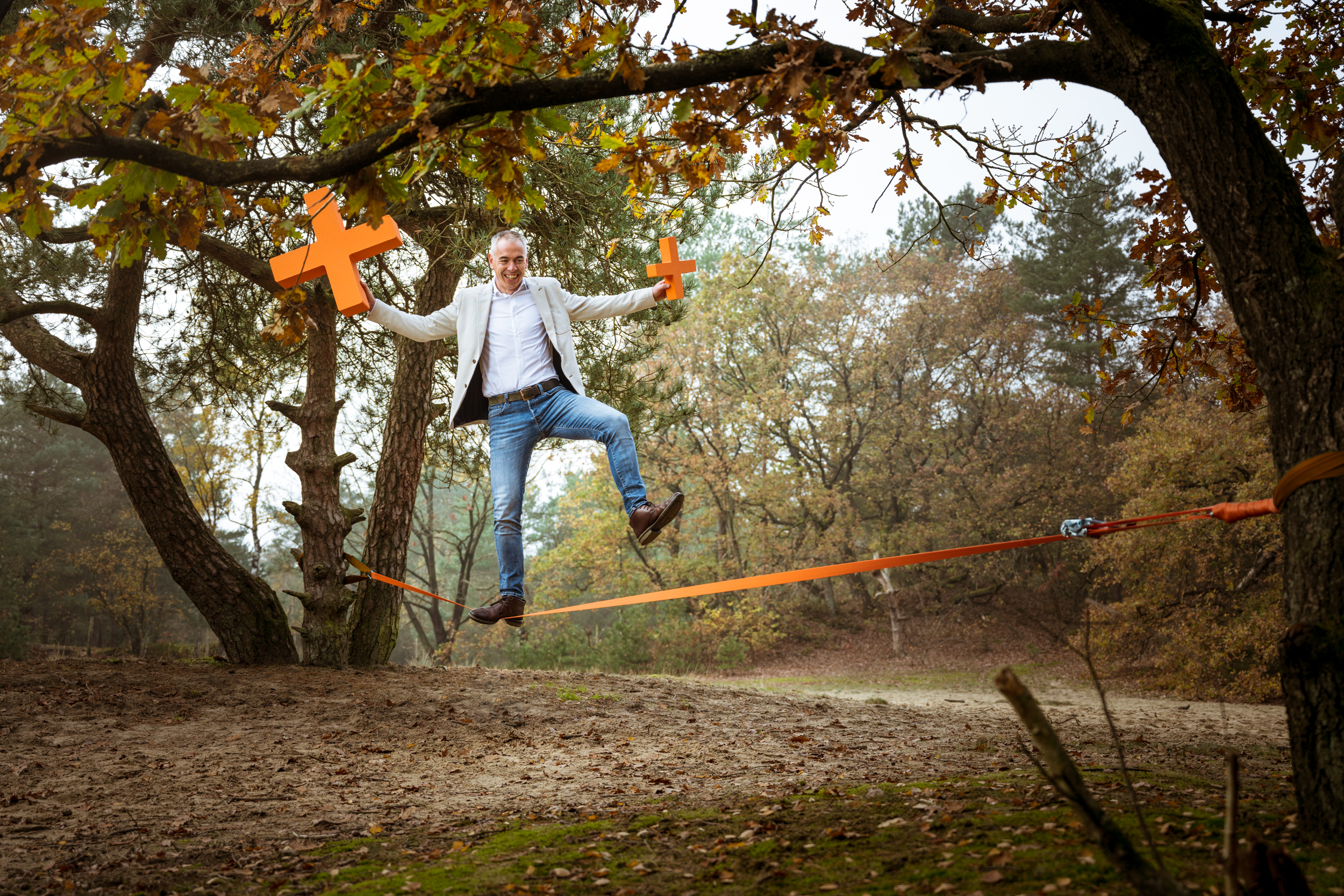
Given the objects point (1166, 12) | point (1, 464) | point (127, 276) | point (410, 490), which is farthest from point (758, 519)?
point (1, 464)

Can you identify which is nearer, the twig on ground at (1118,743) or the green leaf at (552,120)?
the twig on ground at (1118,743)

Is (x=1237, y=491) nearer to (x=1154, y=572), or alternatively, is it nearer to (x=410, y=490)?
(x=1154, y=572)

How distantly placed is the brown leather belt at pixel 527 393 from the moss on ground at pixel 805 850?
1.90 meters

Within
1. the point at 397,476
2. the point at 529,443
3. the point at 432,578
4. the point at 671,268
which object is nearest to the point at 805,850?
the point at 529,443

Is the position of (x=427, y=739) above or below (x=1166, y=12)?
below

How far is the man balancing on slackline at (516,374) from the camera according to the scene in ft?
13.2

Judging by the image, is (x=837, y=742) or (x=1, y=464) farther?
(x=1, y=464)

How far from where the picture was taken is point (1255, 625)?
10.9 metres

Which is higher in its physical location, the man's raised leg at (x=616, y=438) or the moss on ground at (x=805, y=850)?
the man's raised leg at (x=616, y=438)

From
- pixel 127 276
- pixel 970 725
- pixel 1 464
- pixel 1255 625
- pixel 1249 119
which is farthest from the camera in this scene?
pixel 1 464

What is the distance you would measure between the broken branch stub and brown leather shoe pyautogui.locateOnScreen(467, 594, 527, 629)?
3070 mm

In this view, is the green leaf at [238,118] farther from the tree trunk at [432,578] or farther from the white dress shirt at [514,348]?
the tree trunk at [432,578]

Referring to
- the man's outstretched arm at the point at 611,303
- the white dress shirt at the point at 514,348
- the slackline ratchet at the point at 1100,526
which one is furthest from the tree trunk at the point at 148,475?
the man's outstretched arm at the point at 611,303

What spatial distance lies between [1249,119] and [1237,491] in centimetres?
1072
